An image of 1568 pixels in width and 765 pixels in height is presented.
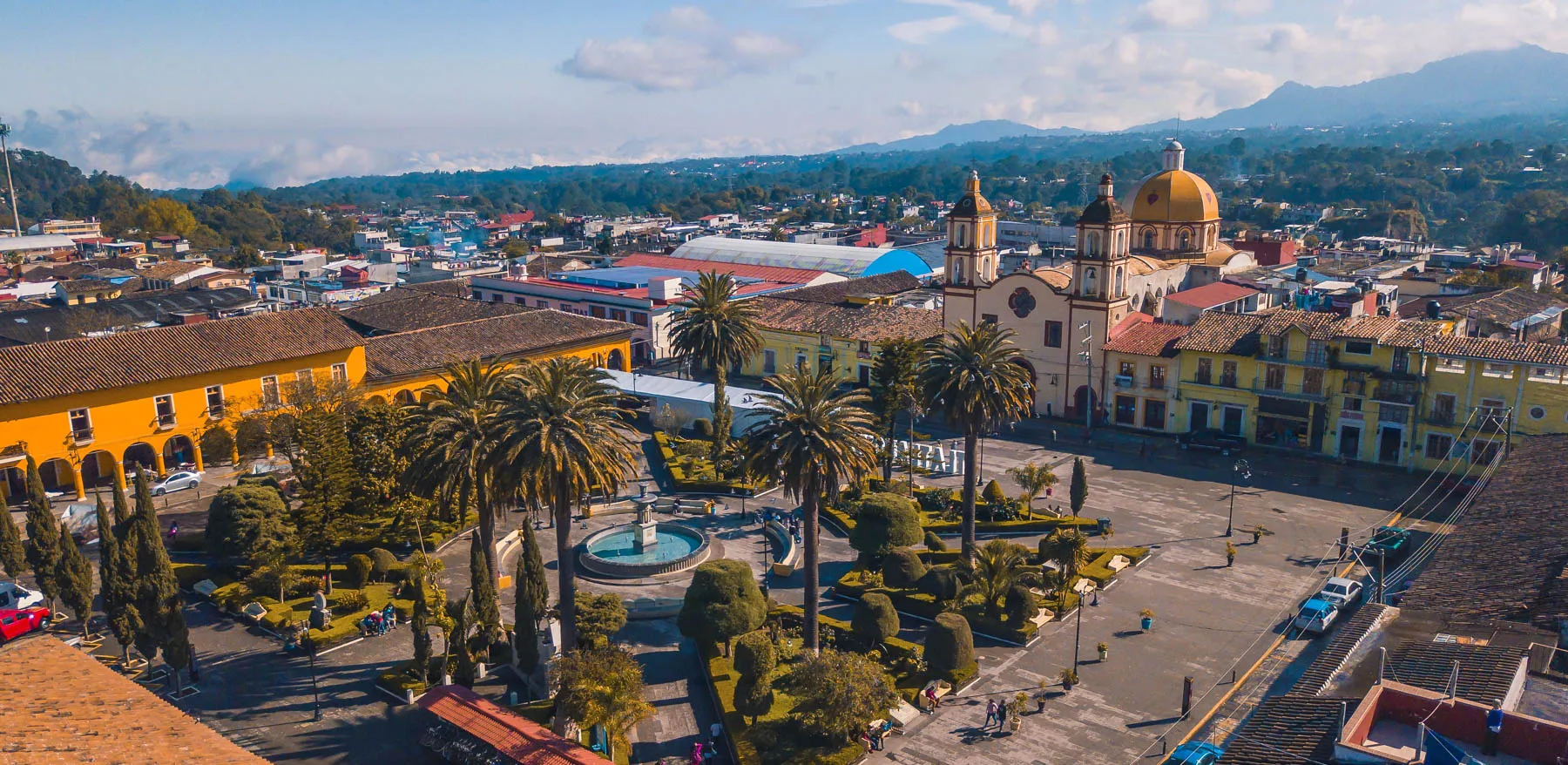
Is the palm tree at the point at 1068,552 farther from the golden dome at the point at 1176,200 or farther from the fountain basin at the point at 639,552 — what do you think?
the golden dome at the point at 1176,200

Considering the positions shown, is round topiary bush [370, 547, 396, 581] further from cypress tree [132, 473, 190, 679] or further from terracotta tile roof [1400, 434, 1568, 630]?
Answer: terracotta tile roof [1400, 434, 1568, 630]

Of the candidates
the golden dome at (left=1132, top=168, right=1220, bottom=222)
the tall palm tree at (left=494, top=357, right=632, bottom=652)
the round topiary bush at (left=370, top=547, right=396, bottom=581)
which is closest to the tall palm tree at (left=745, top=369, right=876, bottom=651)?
the tall palm tree at (left=494, top=357, right=632, bottom=652)

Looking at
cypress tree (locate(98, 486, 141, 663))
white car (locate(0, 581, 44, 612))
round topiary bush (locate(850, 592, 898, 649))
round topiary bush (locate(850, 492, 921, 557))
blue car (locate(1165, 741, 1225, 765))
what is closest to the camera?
blue car (locate(1165, 741, 1225, 765))

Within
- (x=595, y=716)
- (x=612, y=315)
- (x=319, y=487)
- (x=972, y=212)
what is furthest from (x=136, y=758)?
(x=612, y=315)

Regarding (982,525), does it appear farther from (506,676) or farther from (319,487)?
(319,487)

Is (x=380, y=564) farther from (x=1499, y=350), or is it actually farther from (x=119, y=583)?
(x=1499, y=350)

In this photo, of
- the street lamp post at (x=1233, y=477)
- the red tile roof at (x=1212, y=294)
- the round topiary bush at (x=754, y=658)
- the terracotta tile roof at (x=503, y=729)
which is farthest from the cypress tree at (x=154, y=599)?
the red tile roof at (x=1212, y=294)
